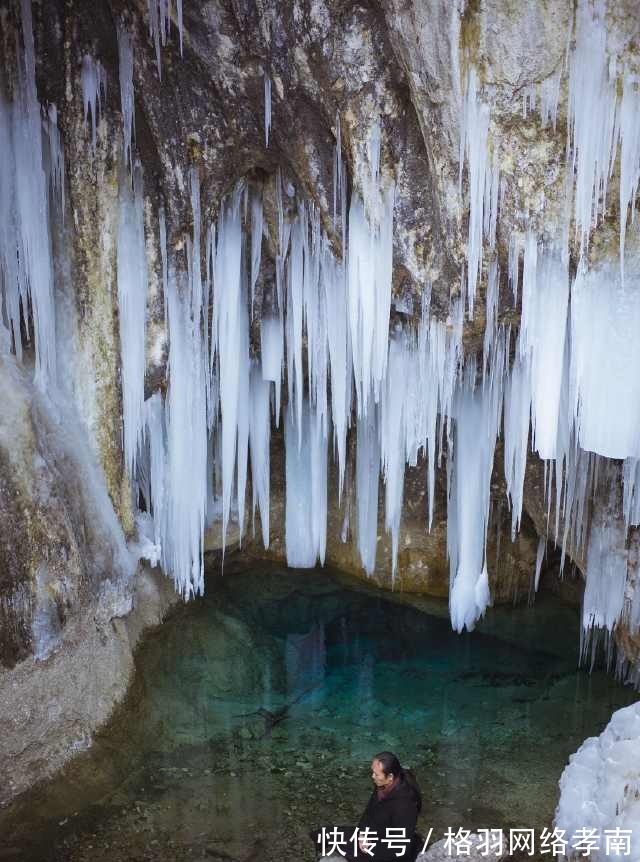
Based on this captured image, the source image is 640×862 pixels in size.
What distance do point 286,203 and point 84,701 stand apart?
4.01 metres

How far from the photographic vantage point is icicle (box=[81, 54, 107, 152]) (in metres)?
6.49

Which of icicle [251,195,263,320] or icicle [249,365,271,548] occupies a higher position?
icicle [251,195,263,320]

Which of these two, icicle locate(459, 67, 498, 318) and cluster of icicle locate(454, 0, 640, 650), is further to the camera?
icicle locate(459, 67, 498, 318)

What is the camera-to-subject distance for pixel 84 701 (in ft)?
23.6

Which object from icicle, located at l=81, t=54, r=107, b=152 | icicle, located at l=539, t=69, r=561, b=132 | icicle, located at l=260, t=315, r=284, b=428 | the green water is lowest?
the green water

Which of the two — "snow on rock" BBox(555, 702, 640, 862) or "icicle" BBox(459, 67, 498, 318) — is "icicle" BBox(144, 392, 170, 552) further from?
"snow on rock" BBox(555, 702, 640, 862)

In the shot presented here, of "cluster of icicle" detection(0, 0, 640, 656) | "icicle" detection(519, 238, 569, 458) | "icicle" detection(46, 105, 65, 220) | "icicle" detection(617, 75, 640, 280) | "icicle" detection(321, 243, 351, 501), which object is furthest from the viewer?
"icicle" detection(321, 243, 351, 501)

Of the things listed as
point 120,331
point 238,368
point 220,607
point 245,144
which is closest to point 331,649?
point 220,607

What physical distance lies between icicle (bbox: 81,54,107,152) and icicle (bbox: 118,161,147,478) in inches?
17.0

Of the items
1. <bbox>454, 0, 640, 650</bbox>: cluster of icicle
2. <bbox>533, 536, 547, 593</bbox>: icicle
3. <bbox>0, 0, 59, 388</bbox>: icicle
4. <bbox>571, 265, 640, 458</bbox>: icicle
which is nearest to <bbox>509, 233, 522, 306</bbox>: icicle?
<bbox>454, 0, 640, 650</bbox>: cluster of icicle

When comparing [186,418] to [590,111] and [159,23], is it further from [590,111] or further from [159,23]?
[590,111]

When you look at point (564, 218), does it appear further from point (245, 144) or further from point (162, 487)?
point (162, 487)

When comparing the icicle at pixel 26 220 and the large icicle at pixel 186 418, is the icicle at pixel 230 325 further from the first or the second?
the icicle at pixel 26 220

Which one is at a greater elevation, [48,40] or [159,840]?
[48,40]
